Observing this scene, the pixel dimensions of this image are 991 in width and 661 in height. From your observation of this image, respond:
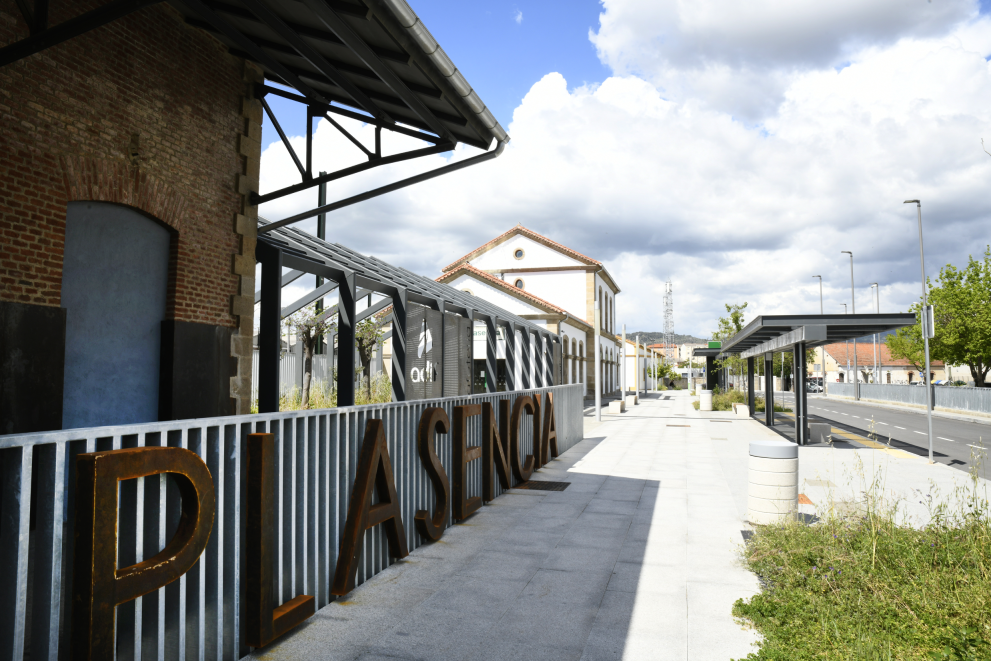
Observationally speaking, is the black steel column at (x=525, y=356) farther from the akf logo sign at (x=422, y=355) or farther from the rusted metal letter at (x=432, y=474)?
the rusted metal letter at (x=432, y=474)

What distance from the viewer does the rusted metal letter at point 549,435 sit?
12153 mm

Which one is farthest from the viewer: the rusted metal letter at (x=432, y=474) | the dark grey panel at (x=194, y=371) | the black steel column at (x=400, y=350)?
the black steel column at (x=400, y=350)

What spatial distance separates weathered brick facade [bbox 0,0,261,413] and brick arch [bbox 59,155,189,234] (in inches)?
0.4

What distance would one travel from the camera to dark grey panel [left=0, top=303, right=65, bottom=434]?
5176 mm

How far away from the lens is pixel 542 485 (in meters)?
10.0

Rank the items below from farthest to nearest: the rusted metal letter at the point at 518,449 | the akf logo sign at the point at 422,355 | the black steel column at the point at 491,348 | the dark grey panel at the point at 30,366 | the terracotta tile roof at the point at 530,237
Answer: the terracotta tile roof at the point at 530,237 < the black steel column at the point at 491,348 < the akf logo sign at the point at 422,355 < the rusted metal letter at the point at 518,449 < the dark grey panel at the point at 30,366

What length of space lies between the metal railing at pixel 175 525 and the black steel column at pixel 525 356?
39.7 feet

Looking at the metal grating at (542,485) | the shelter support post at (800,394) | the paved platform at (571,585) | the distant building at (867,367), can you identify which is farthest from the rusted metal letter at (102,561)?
the distant building at (867,367)

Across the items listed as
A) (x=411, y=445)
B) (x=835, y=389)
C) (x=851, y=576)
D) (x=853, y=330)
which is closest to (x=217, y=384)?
(x=411, y=445)

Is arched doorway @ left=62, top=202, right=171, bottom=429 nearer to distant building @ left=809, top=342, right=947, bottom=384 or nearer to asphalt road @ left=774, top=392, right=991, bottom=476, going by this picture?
asphalt road @ left=774, top=392, right=991, bottom=476

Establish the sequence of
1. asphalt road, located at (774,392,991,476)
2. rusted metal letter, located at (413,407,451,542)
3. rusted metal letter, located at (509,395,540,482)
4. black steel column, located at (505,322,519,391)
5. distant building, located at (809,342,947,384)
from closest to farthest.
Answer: rusted metal letter, located at (413,407,451,542), rusted metal letter, located at (509,395,540,482), asphalt road, located at (774,392,991,476), black steel column, located at (505,322,519,391), distant building, located at (809,342,947,384)

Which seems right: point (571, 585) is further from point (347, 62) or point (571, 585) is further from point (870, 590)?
point (347, 62)

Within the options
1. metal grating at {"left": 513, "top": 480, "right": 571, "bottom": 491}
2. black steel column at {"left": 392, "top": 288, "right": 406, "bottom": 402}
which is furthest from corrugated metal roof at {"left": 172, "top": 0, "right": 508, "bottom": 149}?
metal grating at {"left": 513, "top": 480, "right": 571, "bottom": 491}

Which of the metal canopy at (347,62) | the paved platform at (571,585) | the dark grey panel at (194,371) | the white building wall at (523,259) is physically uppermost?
the white building wall at (523,259)
